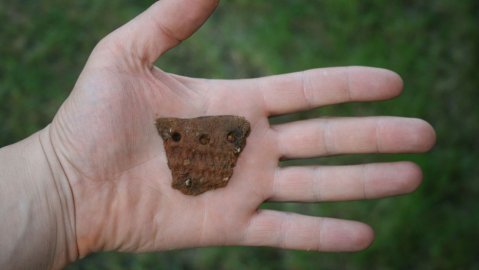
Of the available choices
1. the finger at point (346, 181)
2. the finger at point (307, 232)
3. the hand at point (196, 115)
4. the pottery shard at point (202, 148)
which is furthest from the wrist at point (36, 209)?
the finger at point (346, 181)

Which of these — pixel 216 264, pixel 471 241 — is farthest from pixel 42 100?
pixel 471 241

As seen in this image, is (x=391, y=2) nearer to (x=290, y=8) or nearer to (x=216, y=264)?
(x=290, y=8)

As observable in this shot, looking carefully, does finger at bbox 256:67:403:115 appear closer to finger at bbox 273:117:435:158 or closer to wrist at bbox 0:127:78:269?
finger at bbox 273:117:435:158

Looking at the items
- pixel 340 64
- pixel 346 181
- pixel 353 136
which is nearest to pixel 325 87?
pixel 353 136

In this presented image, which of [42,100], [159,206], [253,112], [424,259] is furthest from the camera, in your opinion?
[42,100]

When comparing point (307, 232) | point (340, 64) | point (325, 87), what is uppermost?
point (340, 64)

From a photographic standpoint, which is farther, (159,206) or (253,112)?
(253,112)

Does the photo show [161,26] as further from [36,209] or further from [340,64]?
[340,64]

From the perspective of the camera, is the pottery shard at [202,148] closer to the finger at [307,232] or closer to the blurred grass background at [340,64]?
the finger at [307,232]
